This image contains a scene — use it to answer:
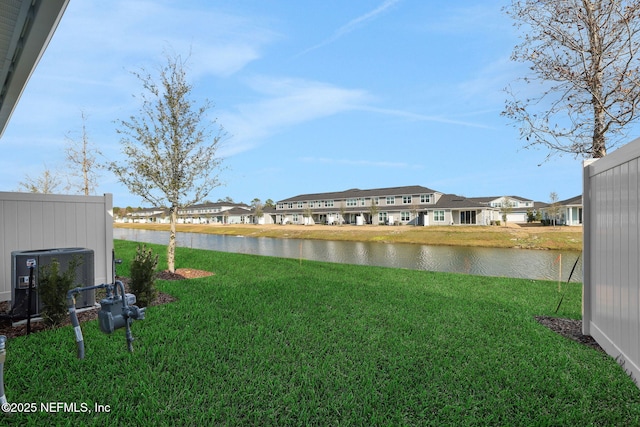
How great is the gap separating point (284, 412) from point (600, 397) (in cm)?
318

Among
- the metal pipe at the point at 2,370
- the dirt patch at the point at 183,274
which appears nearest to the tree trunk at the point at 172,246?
the dirt patch at the point at 183,274

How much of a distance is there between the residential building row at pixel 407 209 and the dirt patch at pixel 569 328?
3820 centimetres

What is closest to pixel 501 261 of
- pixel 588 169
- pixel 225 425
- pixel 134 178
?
pixel 588 169

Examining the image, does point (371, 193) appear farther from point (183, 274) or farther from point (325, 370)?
point (325, 370)

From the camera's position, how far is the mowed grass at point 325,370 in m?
3.15

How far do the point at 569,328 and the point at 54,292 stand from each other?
8385 millimetres

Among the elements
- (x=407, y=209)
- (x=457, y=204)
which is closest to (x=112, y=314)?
(x=457, y=204)

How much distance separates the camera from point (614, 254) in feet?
14.4

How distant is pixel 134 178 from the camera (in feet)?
36.0

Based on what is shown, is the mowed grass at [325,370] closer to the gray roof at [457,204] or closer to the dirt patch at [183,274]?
the dirt patch at [183,274]

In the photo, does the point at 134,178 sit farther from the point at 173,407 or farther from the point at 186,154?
the point at 173,407

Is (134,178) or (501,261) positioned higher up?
(134,178)

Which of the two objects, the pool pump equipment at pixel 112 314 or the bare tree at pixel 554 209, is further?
the bare tree at pixel 554 209

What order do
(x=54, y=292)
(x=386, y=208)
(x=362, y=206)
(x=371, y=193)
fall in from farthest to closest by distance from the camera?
1. (x=371, y=193)
2. (x=362, y=206)
3. (x=386, y=208)
4. (x=54, y=292)
